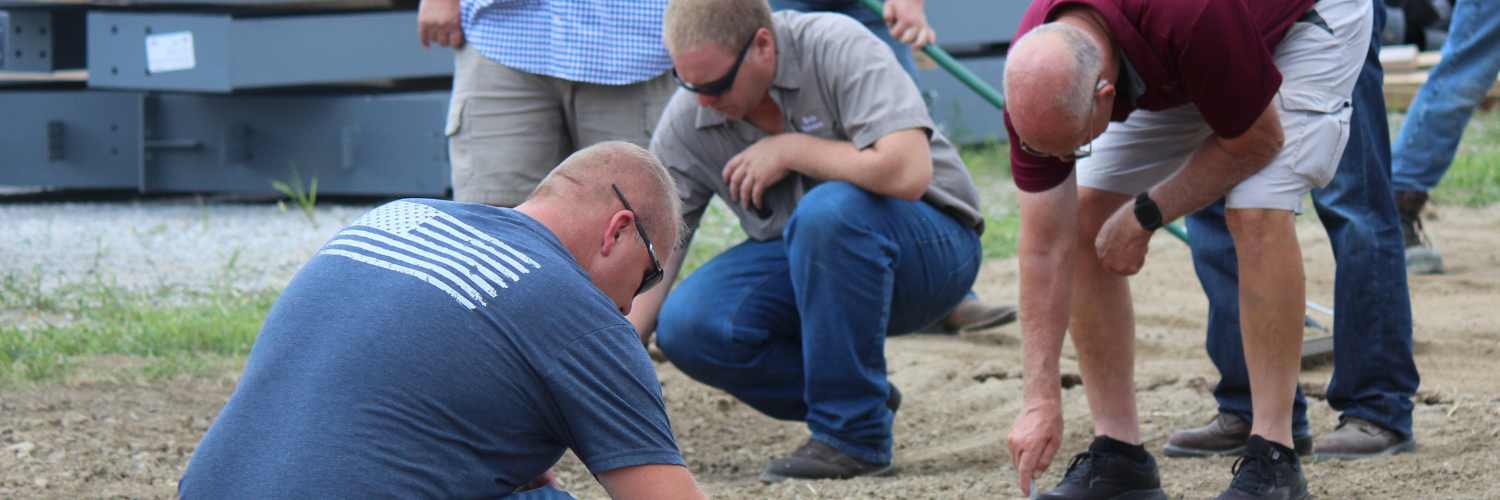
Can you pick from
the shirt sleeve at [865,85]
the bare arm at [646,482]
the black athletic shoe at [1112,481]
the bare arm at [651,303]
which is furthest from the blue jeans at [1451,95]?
the bare arm at [646,482]

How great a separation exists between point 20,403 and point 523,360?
79.3 inches

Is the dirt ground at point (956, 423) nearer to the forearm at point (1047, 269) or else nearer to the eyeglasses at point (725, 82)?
Result: the forearm at point (1047, 269)

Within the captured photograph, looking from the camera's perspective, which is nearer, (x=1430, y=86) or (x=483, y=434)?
(x=483, y=434)

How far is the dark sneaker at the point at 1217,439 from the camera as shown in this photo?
97.3 inches

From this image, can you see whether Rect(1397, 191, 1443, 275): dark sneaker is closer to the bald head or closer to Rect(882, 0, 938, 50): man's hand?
Rect(882, 0, 938, 50): man's hand

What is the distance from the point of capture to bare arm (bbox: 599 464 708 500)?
131 centimetres

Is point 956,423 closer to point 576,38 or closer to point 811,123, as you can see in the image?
point 811,123

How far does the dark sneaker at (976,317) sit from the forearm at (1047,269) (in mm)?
1528

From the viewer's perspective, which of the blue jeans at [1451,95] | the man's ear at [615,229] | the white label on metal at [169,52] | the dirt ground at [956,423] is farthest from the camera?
the white label on metal at [169,52]

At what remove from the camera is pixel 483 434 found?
1303 millimetres

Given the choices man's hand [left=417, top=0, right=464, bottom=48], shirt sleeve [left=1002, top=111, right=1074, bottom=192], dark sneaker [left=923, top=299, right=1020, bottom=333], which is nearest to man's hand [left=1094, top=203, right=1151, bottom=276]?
shirt sleeve [left=1002, top=111, right=1074, bottom=192]

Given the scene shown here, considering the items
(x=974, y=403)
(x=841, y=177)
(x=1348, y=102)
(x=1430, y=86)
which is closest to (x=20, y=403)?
(x=841, y=177)

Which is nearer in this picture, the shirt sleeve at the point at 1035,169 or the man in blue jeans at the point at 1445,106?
the shirt sleeve at the point at 1035,169

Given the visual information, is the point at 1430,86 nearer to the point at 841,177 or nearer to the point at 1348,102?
the point at 1348,102
